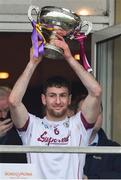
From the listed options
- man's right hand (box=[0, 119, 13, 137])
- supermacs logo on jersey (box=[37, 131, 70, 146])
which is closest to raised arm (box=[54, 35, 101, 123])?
supermacs logo on jersey (box=[37, 131, 70, 146])

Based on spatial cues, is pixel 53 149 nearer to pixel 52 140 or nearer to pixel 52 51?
pixel 52 140

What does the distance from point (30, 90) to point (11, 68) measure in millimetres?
483

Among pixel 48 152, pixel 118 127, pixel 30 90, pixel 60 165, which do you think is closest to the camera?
pixel 48 152

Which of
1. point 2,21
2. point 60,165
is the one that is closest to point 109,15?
point 2,21

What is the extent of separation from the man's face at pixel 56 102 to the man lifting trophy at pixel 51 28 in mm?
206

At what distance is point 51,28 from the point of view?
11.8 ft

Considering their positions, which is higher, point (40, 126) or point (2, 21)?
point (2, 21)

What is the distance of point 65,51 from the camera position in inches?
140

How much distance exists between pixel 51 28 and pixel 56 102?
0.43 meters

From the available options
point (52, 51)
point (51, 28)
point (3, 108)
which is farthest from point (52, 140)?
point (3, 108)

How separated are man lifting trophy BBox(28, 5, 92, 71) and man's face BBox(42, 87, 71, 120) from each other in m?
0.21

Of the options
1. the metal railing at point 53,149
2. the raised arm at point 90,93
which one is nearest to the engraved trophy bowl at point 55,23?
the raised arm at point 90,93

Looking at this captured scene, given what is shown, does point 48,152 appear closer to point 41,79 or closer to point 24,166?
point 24,166

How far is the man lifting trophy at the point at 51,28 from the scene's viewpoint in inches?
138
